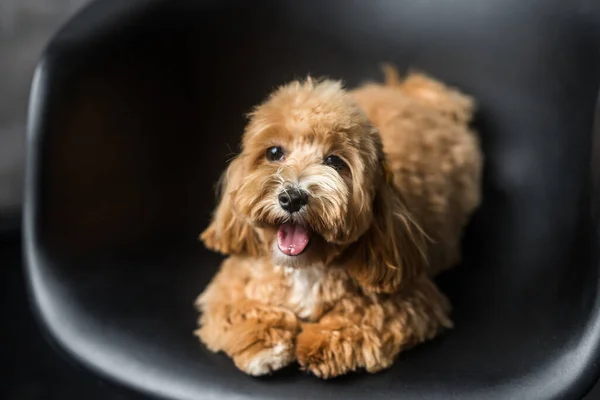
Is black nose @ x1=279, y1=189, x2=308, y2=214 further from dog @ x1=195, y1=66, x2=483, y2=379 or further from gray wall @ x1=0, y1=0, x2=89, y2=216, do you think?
gray wall @ x1=0, y1=0, x2=89, y2=216

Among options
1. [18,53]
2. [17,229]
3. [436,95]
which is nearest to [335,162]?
[436,95]

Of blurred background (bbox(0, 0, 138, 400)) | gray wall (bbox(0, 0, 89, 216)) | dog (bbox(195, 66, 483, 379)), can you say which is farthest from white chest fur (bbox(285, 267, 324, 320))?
gray wall (bbox(0, 0, 89, 216))

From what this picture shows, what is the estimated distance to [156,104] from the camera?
5.19 feet

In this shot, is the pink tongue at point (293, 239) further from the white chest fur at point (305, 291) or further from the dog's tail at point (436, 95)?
the dog's tail at point (436, 95)

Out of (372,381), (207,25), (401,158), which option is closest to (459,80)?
(401,158)

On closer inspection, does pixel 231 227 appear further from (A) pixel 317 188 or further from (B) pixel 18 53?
(B) pixel 18 53

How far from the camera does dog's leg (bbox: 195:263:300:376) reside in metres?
1.23

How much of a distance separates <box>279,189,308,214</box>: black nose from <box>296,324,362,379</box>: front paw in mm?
289

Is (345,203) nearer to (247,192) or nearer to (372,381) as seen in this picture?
(247,192)

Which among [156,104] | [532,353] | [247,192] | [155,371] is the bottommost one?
[155,371]

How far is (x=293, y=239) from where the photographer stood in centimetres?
113

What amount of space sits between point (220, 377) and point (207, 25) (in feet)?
2.69

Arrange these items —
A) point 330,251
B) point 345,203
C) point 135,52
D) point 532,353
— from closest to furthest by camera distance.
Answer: point 345,203 → point 330,251 → point 532,353 → point 135,52

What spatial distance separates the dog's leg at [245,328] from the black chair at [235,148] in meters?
0.03
